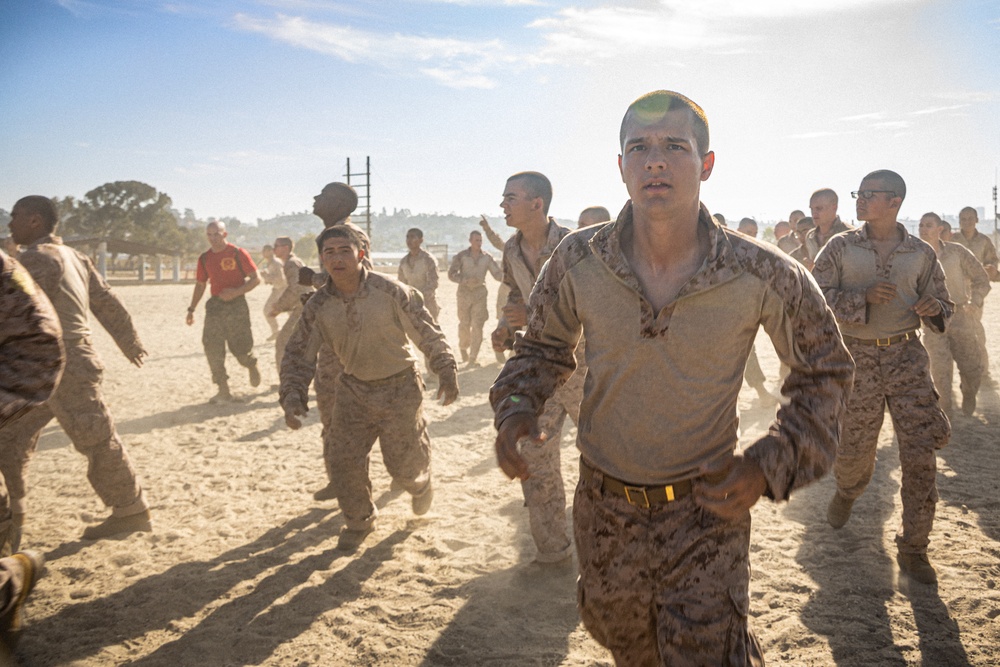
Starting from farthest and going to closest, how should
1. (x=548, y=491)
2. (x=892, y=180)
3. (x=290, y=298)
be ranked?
1. (x=290, y=298)
2. (x=892, y=180)
3. (x=548, y=491)

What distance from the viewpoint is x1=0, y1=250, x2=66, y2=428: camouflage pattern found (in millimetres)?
2854

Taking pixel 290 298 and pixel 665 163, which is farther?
pixel 290 298

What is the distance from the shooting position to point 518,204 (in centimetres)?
539

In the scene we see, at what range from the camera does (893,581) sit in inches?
184

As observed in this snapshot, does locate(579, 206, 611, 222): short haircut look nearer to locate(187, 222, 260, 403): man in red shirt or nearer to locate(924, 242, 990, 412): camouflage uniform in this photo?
locate(924, 242, 990, 412): camouflage uniform

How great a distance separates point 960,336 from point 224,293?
9765 millimetres

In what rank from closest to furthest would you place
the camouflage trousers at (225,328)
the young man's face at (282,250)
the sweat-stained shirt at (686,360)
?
the sweat-stained shirt at (686,360), the camouflage trousers at (225,328), the young man's face at (282,250)

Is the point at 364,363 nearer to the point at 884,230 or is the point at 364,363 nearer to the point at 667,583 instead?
the point at 667,583

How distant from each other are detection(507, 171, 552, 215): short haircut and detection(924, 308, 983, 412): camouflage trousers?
233 inches

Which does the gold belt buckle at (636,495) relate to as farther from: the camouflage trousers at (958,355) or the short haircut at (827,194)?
the camouflage trousers at (958,355)

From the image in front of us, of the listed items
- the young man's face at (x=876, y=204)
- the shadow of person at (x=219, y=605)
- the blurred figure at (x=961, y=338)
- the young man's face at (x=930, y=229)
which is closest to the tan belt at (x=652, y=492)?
the shadow of person at (x=219, y=605)

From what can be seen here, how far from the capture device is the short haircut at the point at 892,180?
16.9 ft

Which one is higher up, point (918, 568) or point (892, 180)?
point (892, 180)

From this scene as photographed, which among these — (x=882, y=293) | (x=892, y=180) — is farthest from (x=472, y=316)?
(x=882, y=293)
